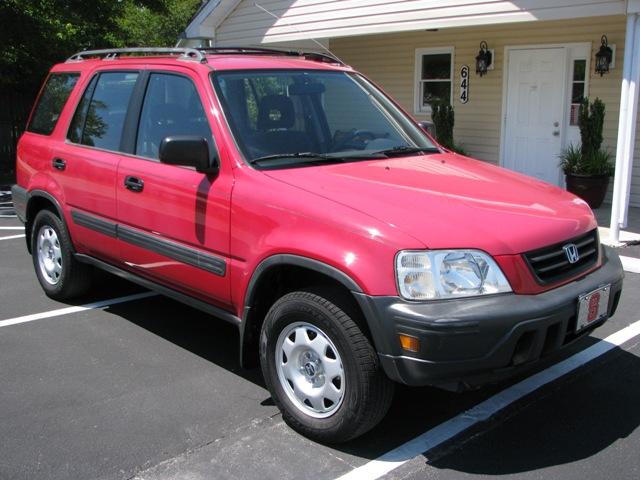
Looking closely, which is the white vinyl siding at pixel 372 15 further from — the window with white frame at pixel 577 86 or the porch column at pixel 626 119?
the window with white frame at pixel 577 86

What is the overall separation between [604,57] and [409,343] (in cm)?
809

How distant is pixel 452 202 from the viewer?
129 inches

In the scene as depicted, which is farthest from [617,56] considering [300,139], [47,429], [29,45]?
[29,45]

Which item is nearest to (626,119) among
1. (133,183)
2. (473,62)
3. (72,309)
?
(473,62)

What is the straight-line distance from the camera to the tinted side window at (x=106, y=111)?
4.60 m

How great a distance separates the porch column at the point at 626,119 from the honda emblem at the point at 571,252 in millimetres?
4588

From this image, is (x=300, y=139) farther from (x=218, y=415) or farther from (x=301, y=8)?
(x=301, y=8)

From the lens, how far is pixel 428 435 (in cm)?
343

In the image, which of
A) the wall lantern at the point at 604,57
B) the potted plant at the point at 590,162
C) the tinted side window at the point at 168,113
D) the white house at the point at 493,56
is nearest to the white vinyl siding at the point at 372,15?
the white house at the point at 493,56

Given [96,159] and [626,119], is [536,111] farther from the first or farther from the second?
[96,159]

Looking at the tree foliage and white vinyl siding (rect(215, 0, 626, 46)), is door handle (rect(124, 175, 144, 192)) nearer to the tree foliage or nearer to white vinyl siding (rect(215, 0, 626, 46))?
white vinyl siding (rect(215, 0, 626, 46))

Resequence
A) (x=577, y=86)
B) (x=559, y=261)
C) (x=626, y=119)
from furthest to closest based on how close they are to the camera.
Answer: (x=577, y=86), (x=626, y=119), (x=559, y=261)

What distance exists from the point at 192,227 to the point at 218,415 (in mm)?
1047

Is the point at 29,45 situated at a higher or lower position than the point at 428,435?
higher
